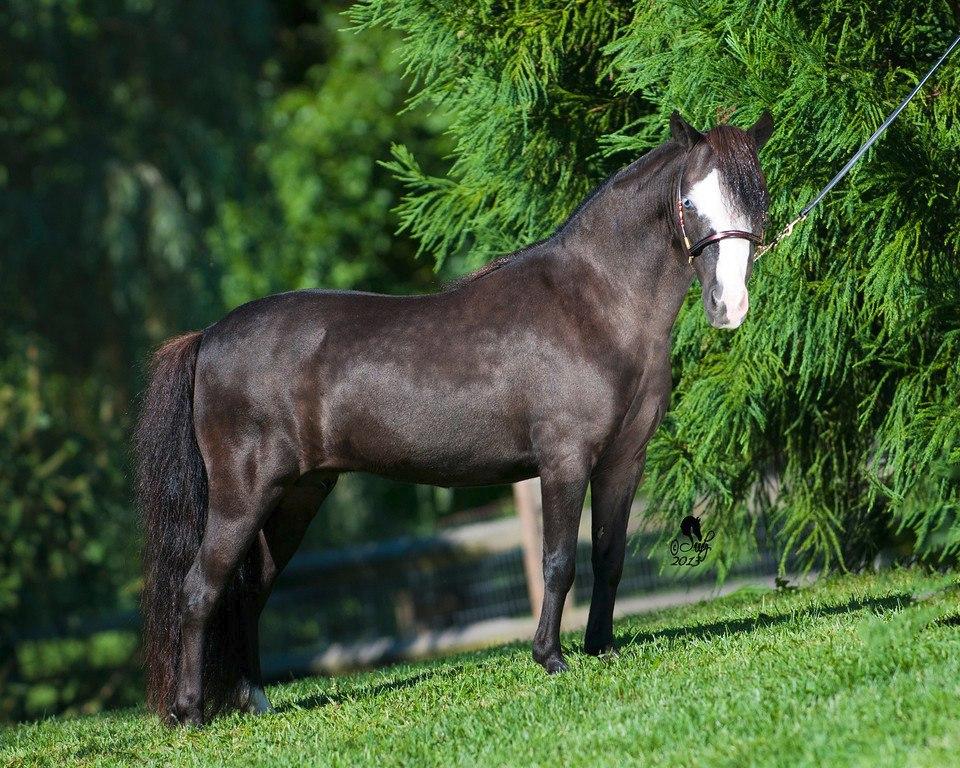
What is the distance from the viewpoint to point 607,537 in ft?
18.3

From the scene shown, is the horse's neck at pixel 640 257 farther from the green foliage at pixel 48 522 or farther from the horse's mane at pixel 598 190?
the green foliage at pixel 48 522

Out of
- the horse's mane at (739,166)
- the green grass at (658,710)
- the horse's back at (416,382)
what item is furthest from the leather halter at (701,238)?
the green grass at (658,710)

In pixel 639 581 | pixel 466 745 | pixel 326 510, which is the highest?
pixel 466 745

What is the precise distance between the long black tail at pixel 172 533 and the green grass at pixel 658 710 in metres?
0.21

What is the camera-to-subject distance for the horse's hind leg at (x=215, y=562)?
17.6ft

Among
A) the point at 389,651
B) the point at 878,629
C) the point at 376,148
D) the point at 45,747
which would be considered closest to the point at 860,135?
the point at 878,629

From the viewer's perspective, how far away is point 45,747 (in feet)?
19.4

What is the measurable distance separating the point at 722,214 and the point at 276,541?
90.5 inches

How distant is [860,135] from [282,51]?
45.2 ft

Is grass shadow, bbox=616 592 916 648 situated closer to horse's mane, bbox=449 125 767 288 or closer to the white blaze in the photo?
the white blaze

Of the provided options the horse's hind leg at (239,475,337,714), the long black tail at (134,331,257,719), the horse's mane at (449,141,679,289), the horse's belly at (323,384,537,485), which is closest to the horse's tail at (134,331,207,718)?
the long black tail at (134,331,257,719)

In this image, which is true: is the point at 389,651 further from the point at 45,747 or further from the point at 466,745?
the point at 466,745

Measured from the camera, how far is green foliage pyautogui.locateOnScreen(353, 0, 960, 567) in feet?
22.7

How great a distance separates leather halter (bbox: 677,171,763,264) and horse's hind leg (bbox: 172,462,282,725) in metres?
1.81
